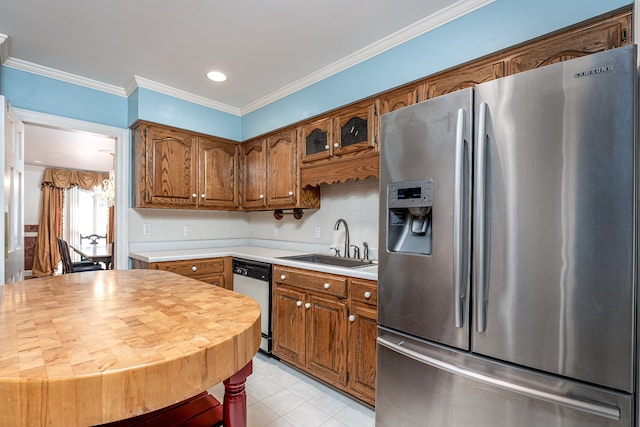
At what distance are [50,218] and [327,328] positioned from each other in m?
7.56

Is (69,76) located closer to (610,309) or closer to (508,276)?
(508,276)

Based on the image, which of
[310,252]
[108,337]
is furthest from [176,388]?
[310,252]

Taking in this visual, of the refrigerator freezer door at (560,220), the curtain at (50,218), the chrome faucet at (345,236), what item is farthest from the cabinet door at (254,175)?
the curtain at (50,218)

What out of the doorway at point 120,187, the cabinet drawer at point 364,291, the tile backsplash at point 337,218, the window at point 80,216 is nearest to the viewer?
the cabinet drawer at point 364,291

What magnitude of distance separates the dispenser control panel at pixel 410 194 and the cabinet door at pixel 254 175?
1833mm

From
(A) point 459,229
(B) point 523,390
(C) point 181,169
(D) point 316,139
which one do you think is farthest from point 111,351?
(C) point 181,169

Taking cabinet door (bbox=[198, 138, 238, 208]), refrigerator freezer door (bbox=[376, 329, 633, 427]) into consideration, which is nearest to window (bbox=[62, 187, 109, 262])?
cabinet door (bbox=[198, 138, 238, 208])

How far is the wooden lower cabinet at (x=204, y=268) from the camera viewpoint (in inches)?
104

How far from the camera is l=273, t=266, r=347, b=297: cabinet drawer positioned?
2.03m

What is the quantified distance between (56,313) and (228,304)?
53 centimetres

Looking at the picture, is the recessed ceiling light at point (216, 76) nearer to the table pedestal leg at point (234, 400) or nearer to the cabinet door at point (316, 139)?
the cabinet door at point (316, 139)

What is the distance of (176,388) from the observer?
681 millimetres

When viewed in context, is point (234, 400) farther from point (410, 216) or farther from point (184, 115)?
point (184, 115)

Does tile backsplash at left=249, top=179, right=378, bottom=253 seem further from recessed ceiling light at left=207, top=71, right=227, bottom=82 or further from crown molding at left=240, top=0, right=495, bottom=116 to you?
recessed ceiling light at left=207, top=71, right=227, bottom=82
